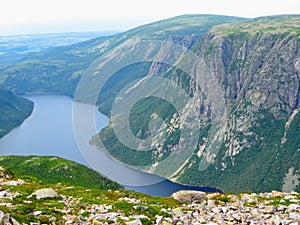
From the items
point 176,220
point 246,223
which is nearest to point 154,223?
point 176,220

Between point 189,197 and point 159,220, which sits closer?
point 159,220

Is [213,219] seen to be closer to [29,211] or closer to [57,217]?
[57,217]

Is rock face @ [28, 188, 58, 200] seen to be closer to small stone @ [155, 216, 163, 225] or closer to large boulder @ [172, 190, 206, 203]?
large boulder @ [172, 190, 206, 203]

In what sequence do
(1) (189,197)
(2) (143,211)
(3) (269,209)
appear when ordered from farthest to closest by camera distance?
(1) (189,197)
(2) (143,211)
(3) (269,209)

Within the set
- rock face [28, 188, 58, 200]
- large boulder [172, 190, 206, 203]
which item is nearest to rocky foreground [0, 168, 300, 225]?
rock face [28, 188, 58, 200]

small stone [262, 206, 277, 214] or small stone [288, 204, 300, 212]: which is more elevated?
small stone [288, 204, 300, 212]

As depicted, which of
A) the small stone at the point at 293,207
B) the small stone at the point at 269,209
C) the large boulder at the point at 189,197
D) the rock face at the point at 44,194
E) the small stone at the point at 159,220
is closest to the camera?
the small stone at the point at 159,220

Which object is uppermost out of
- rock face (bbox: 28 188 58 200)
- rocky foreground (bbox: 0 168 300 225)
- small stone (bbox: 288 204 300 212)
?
small stone (bbox: 288 204 300 212)

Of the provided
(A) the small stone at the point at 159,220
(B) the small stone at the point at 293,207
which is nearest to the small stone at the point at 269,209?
(B) the small stone at the point at 293,207

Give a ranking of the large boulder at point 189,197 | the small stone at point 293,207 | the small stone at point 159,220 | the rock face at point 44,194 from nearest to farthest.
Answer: the small stone at point 159,220, the small stone at point 293,207, the rock face at point 44,194, the large boulder at point 189,197

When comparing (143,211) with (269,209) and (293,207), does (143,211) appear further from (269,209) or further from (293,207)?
(293,207)

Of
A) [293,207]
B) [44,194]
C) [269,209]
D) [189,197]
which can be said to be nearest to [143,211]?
[189,197]

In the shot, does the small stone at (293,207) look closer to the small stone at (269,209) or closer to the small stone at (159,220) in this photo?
the small stone at (269,209)
